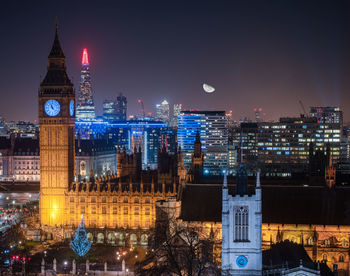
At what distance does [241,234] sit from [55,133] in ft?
173

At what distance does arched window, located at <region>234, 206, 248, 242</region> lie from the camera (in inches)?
1793

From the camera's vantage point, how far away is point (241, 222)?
45.6 metres

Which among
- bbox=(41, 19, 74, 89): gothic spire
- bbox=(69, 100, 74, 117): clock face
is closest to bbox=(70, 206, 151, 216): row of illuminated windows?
bbox=(69, 100, 74, 117): clock face

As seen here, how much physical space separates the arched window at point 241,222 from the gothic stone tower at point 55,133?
162 feet

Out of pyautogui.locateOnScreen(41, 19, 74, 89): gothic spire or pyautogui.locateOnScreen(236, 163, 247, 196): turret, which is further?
pyautogui.locateOnScreen(41, 19, 74, 89): gothic spire

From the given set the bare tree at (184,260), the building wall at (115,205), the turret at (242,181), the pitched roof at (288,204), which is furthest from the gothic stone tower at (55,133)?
the turret at (242,181)

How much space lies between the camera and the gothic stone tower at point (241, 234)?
4534cm

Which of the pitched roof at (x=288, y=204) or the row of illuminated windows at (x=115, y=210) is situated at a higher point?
the pitched roof at (x=288, y=204)

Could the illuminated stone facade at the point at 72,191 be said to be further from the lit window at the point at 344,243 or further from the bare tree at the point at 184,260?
the bare tree at the point at 184,260

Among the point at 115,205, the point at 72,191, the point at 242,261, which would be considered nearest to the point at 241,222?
the point at 242,261

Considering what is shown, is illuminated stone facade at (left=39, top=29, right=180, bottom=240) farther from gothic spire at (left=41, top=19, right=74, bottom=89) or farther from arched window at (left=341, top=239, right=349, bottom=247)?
arched window at (left=341, top=239, right=349, bottom=247)

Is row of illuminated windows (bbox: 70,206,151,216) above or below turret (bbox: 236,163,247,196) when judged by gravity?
below

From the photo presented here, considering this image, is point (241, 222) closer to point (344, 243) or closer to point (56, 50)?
point (344, 243)

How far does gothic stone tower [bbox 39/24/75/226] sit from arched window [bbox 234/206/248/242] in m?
49.2
